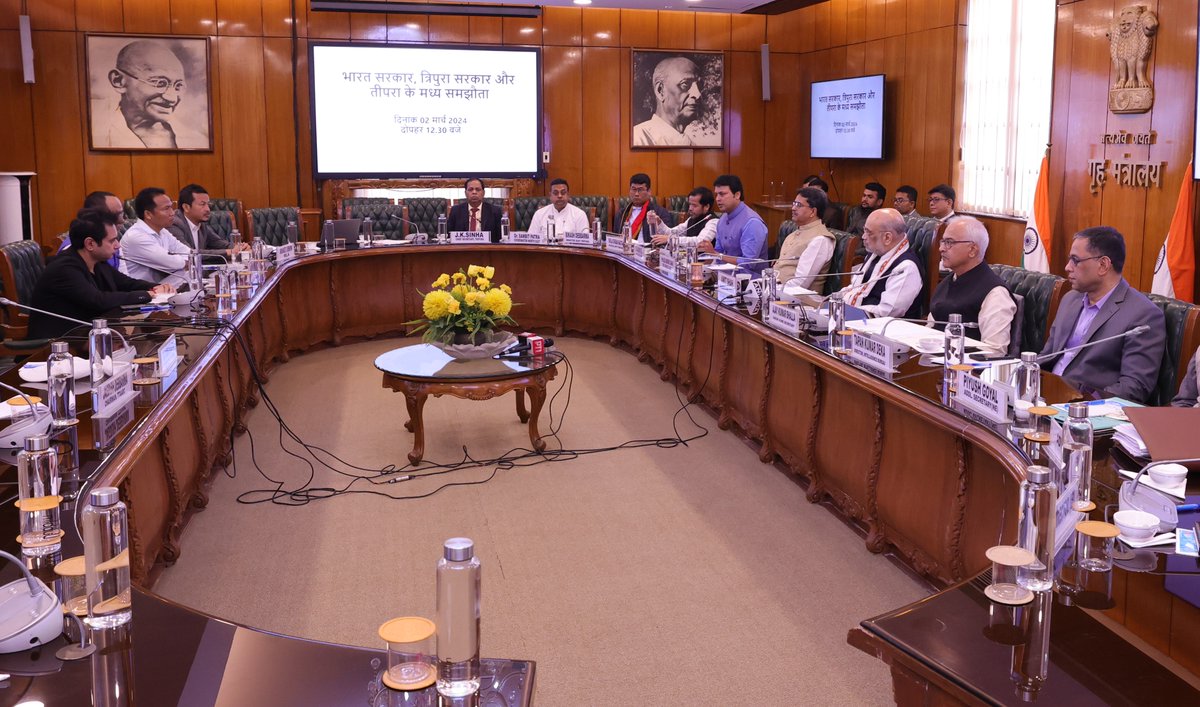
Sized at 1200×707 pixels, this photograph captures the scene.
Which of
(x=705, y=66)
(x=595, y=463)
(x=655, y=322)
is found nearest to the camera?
(x=595, y=463)

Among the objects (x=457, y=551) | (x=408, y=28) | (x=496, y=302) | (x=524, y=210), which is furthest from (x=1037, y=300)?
(x=408, y=28)

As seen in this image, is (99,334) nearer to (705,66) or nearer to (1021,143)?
(1021,143)

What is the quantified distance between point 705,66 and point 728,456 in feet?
21.8

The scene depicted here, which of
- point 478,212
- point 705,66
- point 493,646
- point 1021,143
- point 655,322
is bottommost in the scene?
point 493,646

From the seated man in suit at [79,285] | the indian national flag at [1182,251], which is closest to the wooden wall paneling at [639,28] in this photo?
the indian national flag at [1182,251]

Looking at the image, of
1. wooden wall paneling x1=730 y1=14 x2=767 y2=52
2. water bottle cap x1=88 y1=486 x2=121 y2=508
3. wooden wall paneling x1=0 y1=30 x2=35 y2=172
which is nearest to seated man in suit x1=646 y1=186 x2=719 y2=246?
wooden wall paneling x1=730 y1=14 x2=767 y2=52

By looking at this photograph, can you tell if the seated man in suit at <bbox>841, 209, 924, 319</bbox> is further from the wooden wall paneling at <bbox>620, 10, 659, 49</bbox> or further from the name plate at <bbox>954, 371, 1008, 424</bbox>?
the wooden wall paneling at <bbox>620, 10, 659, 49</bbox>

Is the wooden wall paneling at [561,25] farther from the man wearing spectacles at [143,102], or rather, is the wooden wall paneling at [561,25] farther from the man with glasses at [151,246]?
the man with glasses at [151,246]

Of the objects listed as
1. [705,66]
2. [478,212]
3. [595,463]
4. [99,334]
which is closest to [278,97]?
[478,212]

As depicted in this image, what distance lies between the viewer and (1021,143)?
7656 millimetres

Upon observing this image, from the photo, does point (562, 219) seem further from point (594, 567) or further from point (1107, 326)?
point (1107, 326)

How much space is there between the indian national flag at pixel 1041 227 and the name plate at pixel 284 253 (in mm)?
4927

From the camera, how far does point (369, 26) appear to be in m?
9.67

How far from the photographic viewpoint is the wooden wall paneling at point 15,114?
29.1 ft
